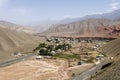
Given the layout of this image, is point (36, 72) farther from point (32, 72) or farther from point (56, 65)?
point (56, 65)

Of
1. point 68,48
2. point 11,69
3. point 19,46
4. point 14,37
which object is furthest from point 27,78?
point 14,37

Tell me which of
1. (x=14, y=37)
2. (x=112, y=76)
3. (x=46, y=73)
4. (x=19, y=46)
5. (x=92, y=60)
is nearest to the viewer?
(x=112, y=76)

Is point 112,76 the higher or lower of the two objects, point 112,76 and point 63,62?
the higher

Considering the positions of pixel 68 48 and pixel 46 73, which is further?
→ pixel 68 48

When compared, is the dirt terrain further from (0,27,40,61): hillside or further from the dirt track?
(0,27,40,61): hillside

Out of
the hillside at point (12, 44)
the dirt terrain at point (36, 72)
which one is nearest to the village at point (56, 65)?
the dirt terrain at point (36, 72)

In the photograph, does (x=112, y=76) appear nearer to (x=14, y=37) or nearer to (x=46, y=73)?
(x=46, y=73)

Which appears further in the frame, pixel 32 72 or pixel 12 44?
pixel 12 44

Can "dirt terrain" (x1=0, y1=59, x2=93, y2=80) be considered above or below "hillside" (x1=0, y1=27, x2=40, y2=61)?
below

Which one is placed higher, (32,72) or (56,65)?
(32,72)

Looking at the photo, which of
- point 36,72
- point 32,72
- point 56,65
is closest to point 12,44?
point 56,65

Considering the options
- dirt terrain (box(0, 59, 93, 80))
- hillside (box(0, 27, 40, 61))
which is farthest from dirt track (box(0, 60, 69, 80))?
hillside (box(0, 27, 40, 61))
